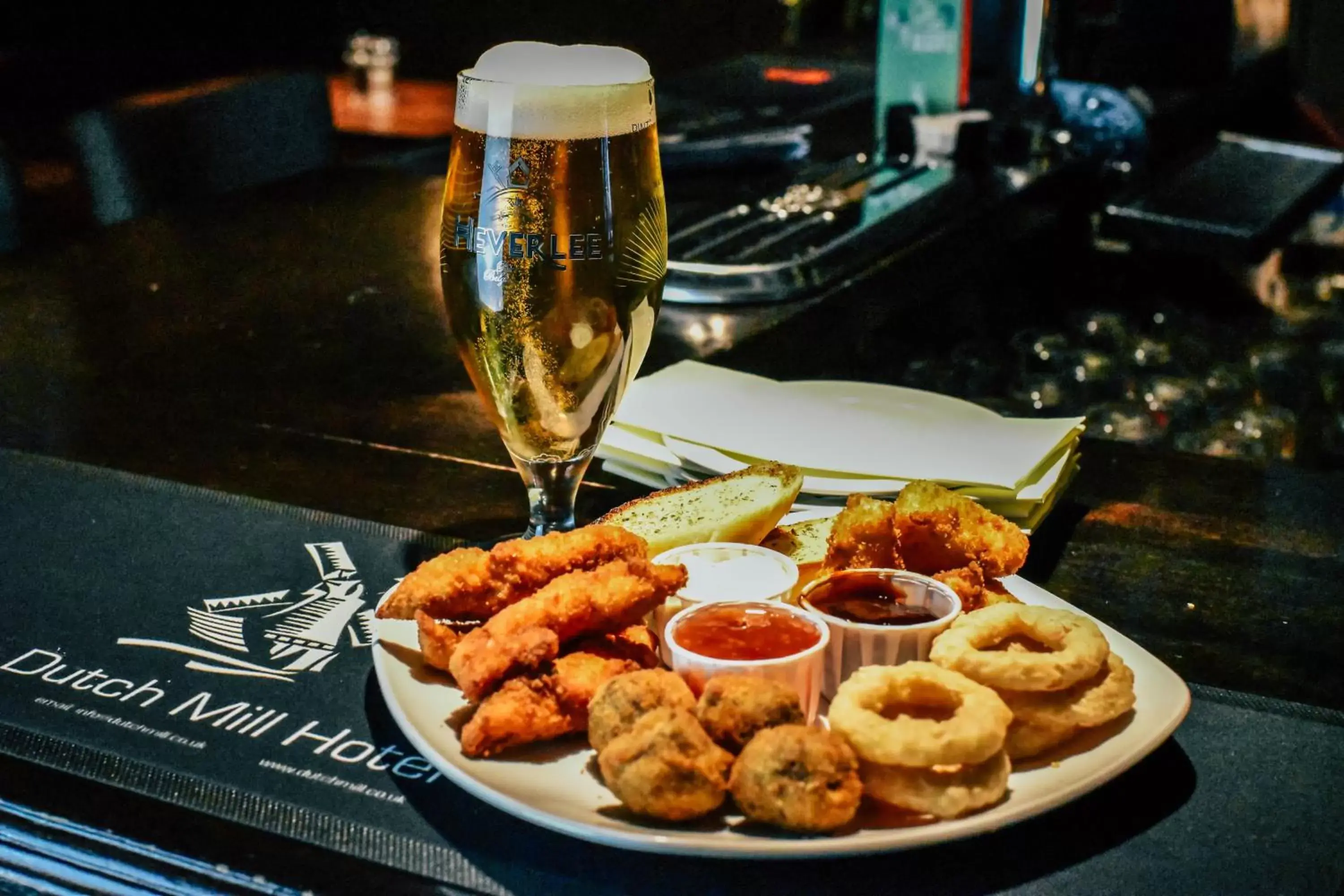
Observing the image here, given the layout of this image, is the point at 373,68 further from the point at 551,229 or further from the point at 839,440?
the point at 551,229

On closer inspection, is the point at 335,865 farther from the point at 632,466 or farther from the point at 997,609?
the point at 632,466

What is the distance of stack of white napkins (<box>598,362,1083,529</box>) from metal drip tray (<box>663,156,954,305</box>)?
0.56 meters

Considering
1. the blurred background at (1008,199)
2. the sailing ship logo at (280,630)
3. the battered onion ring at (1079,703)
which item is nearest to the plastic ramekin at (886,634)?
the battered onion ring at (1079,703)

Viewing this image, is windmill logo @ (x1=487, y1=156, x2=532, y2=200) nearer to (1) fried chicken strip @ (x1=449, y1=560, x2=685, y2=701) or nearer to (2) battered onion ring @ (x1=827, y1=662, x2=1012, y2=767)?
(1) fried chicken strip @ (x1=449, y1=560, x2=685, y2=701)

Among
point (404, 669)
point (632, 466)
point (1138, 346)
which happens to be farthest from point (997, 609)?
point (1138, 346)

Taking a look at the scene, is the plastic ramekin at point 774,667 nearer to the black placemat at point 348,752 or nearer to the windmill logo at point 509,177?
the black placemat at point 348,752

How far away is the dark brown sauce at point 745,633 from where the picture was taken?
0.96 meters

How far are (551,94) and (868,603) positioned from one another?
481mm

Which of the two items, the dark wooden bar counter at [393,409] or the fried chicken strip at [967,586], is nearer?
the fried chicken strip at [967,586]

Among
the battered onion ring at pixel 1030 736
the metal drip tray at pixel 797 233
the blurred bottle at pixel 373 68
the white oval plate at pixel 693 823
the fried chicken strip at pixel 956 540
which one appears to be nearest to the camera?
the white oval plate at pixel 693 823

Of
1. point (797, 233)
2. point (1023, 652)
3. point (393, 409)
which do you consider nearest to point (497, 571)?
point (1023, 652)

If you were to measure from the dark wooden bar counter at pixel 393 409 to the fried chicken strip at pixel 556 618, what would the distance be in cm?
21

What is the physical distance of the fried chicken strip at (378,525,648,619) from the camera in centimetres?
100

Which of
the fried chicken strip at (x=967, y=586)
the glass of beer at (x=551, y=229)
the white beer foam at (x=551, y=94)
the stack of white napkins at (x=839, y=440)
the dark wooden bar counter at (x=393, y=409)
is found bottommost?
the dark wooden bar counter at (x=393, y=409)
